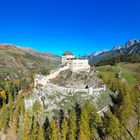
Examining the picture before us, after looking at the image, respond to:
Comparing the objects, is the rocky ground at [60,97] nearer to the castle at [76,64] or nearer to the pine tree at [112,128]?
the castle at [76,64]

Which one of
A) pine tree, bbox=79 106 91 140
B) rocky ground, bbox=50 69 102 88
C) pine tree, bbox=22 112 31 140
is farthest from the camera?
rocky ground, bbox=50 69 102 88

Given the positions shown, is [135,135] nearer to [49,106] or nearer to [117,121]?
[117,121]

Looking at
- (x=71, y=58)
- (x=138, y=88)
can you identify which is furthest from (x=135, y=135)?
(x=71, y=58)

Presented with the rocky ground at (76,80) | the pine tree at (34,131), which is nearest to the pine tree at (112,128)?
the pine tree at (34,131)

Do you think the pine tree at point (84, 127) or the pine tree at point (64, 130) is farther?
the pine tree at point (64, 130)

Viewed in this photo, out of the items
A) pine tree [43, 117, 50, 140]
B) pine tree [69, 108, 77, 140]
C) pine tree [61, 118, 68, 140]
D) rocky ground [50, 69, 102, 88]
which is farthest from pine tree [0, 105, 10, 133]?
pine tree [69, 108, 77, 140]

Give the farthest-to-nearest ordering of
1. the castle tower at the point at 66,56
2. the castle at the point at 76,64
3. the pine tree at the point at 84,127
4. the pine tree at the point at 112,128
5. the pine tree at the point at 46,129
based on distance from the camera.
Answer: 1. the castle tower at the point at 66,56
2. the castle at the point at 76,64
3. the pine tree at the point at 46,129
4. the pine tree at the point at 112,128
5. the pine tree at the point at 84,127

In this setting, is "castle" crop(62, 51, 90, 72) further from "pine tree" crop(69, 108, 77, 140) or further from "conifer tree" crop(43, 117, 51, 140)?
"pine tree" crop(69, 108, 77, 140)

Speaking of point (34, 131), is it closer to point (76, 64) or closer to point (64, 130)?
point (64, 130)

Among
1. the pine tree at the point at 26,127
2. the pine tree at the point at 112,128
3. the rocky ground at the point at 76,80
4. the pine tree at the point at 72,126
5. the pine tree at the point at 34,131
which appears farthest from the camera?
the rocky ground at the point at 76,80

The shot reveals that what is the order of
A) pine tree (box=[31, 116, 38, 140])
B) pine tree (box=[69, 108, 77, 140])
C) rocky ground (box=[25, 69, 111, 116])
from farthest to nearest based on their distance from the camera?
rocky ground (box=[25, 69, 111, 116]) → pine tree (box=[31, 116, 38, 140]) → pine tree (box=[69, 108, 77, 140])

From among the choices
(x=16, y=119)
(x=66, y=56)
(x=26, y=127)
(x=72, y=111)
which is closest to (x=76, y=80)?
(x=66, y=56)

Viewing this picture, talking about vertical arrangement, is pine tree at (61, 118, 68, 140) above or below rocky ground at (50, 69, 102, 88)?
below
